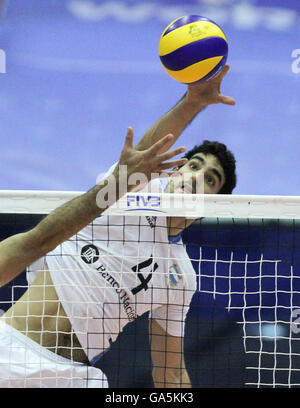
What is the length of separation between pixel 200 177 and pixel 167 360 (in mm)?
1209

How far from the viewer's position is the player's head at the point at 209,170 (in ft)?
12.2

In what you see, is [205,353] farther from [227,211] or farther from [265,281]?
[227,211]

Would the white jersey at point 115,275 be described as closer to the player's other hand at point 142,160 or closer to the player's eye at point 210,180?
the player's eye at point 210,180

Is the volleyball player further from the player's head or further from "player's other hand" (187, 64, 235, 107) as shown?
the player's head

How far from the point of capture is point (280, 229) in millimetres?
4027

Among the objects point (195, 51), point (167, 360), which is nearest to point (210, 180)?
point (195, 51)

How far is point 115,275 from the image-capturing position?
3312 millimetres

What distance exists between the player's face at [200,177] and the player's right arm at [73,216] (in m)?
1.51

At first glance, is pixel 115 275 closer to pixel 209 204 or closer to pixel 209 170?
pixel 209 204

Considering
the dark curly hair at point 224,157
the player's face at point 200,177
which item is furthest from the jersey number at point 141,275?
the dark curly hair at point 224,157

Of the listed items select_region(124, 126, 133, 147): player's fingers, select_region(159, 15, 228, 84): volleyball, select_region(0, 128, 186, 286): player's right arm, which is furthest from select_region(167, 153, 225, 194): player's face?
select_region(124, 126, 133, 147): player's fingers

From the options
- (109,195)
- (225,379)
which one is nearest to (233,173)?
(225,379)

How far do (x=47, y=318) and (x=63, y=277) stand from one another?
9.8 inches

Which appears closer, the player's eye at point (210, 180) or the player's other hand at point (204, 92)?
the player's other hand at point (204, 92)
